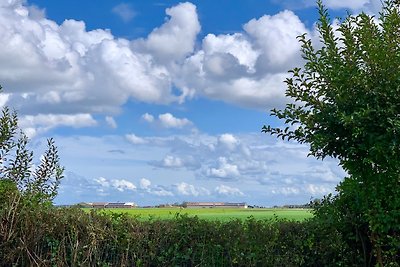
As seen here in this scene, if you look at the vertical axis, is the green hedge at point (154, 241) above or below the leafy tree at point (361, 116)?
below

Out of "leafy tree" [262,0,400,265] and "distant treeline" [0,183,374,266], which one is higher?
"leafy tree" [262,0,400,265]

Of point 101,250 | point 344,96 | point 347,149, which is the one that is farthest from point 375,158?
point 101,250

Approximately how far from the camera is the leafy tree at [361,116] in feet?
22.8

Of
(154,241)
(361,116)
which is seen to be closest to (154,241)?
(154,241)

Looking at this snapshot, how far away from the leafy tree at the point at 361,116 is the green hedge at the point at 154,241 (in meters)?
0.84

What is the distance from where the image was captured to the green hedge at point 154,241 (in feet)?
27.2

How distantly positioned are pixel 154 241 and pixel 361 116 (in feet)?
11.2

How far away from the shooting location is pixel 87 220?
8750 mm

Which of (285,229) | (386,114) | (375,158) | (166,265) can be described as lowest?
(166,265)

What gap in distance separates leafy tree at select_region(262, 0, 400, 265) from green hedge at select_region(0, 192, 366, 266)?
839 millimetres

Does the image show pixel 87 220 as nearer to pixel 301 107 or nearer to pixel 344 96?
pixel 301 107

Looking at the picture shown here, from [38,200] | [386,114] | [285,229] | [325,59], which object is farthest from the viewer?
[38,200]

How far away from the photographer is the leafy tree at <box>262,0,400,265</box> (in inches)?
273

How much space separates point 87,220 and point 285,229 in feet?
9.19
